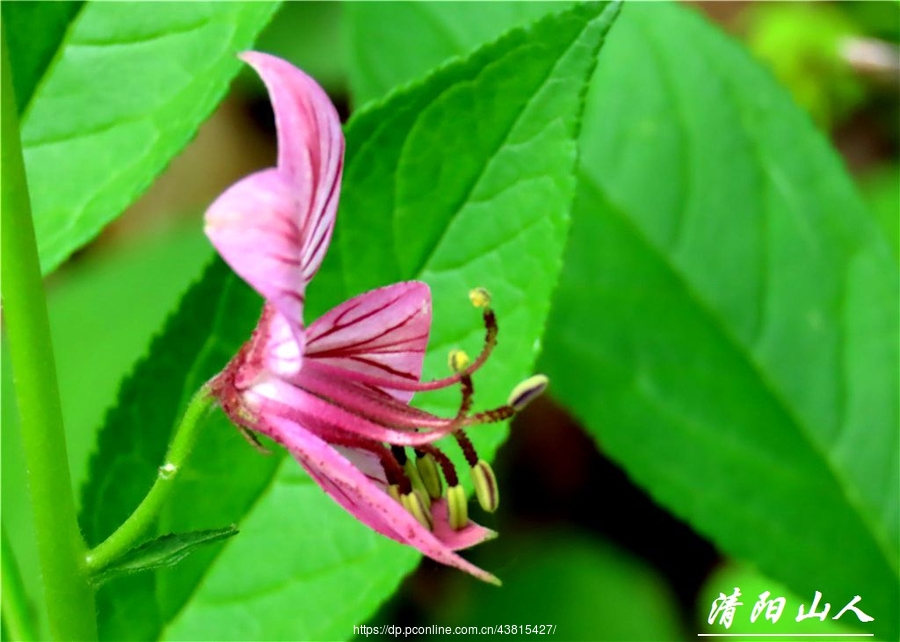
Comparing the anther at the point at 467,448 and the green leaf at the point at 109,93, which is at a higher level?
the green leaf at the point at 109,93

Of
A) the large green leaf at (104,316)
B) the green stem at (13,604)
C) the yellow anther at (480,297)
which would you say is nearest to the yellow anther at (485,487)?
the yellow anther at (480,297)

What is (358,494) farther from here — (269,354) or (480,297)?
(480,297)

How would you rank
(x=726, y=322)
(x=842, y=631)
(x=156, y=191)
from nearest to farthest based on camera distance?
1. (x=726, y=322)
2. (x=842, y=631)
3. (x=156, y=191)

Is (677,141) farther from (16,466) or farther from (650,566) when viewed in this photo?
(650,566)

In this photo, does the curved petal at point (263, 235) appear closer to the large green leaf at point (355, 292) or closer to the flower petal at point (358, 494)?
the flower petal at point (358, 494)

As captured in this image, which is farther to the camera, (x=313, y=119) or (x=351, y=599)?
(x=351, y=599)

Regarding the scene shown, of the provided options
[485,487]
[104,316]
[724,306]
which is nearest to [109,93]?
[485,487]

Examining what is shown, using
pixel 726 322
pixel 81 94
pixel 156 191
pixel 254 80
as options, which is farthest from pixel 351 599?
pixel 156 191
